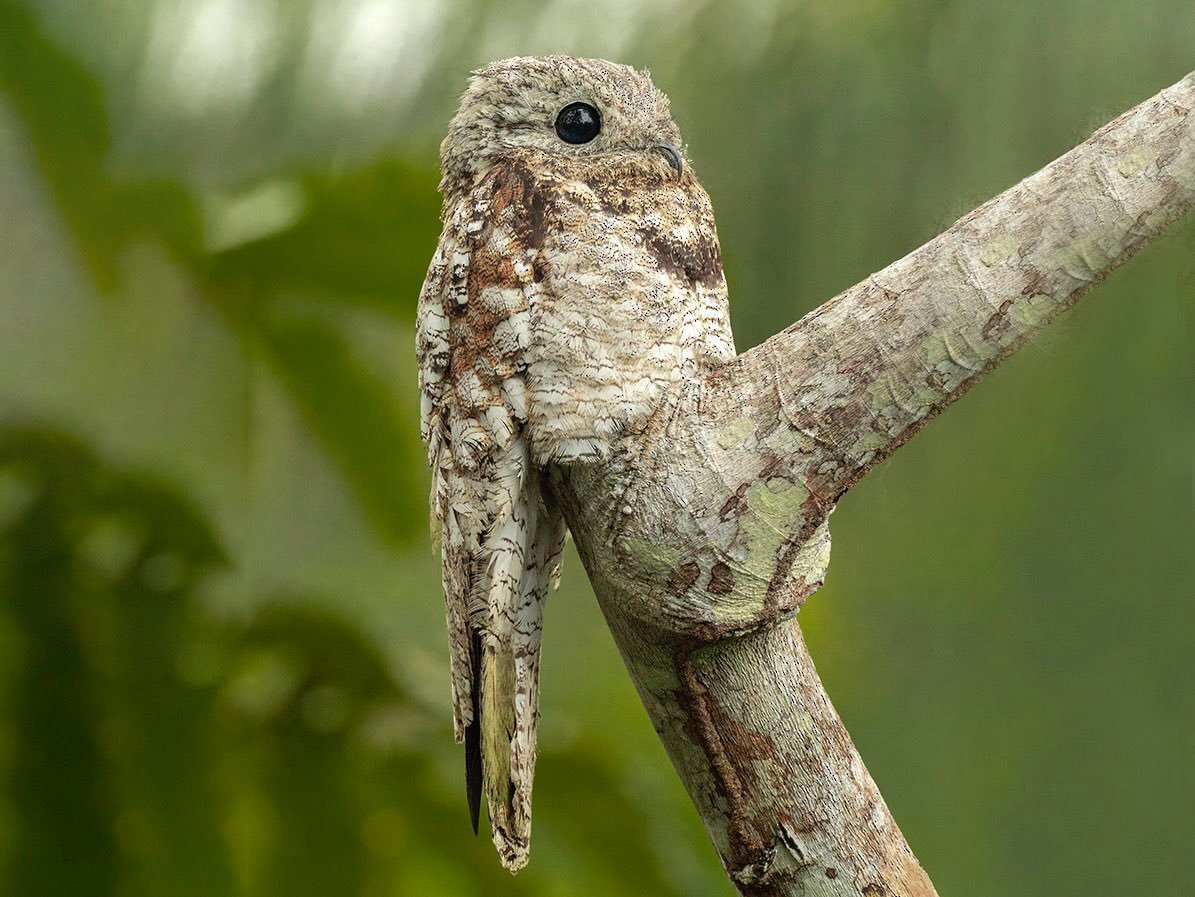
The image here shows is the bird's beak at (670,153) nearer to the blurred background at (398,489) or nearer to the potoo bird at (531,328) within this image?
the potoo bird at (531,328)

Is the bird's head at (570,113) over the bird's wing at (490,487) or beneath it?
over

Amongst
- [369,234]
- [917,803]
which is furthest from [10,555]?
[917,803]

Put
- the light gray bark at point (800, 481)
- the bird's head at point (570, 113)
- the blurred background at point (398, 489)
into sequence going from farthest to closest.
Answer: the blurred background at point (398, 489), the bird's head at point (570, 113), the light gray bark at point (800, 481)

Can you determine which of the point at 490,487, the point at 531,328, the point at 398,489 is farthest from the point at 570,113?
the point at 398,489

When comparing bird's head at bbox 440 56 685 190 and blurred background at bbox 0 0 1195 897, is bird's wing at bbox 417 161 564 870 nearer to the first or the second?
bird's head at bbox 440 56 685 190

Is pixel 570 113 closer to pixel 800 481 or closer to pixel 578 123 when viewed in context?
pixel 578 123

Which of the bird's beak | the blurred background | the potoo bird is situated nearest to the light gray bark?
the potoo bird

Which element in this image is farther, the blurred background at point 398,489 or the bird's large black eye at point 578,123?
the blurred background at point 398,489

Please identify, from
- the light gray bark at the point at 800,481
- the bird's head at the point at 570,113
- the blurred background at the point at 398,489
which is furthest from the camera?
the blurred background at the point at 398,489

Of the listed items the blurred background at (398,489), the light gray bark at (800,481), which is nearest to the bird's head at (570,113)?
the light gray bark at (800,481)
